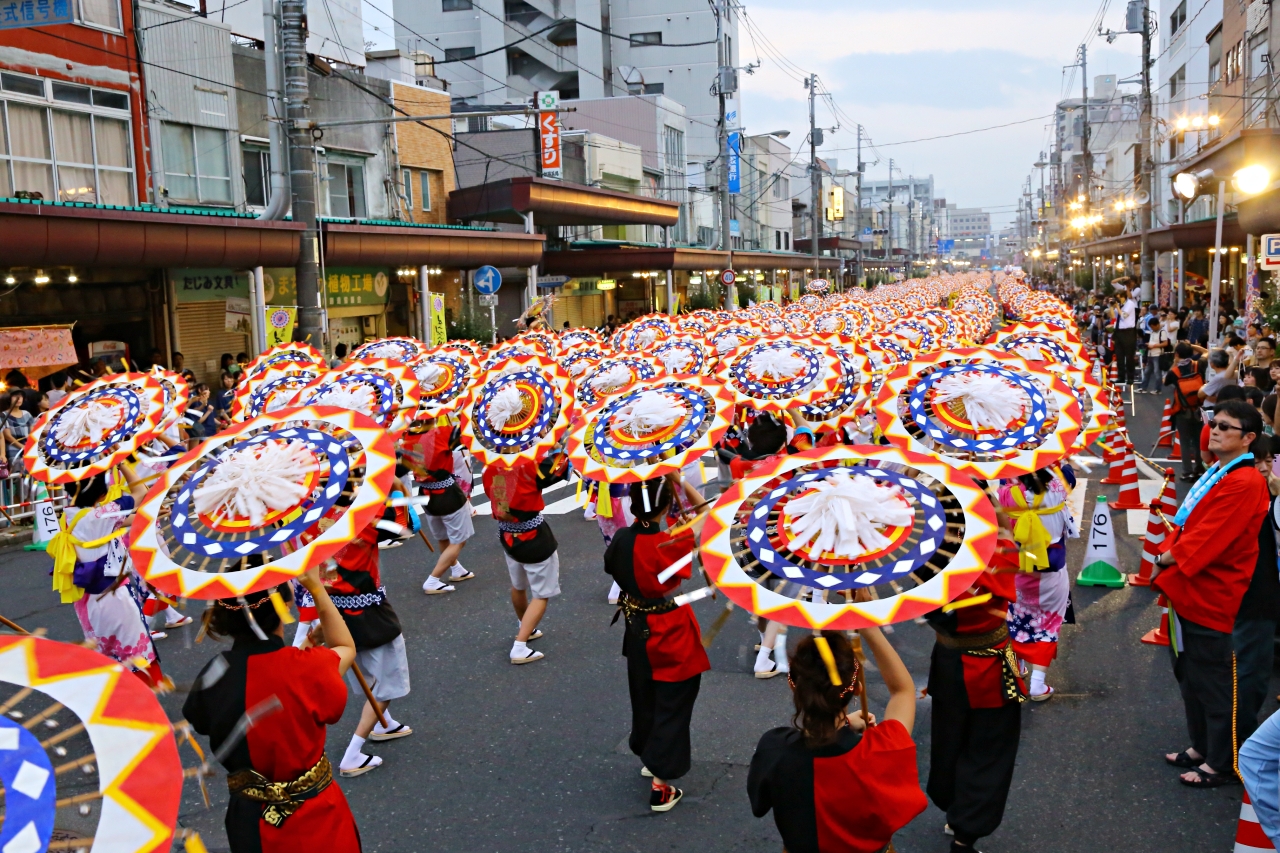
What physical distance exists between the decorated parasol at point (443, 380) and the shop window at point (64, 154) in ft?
37.5

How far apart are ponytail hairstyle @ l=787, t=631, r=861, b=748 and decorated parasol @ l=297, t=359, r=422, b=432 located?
5191 millimetres

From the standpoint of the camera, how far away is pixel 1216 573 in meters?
5.10

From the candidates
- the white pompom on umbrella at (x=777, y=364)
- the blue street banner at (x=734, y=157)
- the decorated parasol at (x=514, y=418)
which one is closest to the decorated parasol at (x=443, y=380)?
the decorated parasol at (x=514, y=418)

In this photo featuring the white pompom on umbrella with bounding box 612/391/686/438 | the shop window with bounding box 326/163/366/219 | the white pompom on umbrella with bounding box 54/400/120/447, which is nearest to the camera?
the white pompom on umbrella with bounding box 612/391/686/438

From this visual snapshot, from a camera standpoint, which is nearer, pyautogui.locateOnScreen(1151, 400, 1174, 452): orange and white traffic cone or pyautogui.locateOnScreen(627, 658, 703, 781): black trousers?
pyautogui.locateOnScreen(627, 658, 703, 781): black trousers

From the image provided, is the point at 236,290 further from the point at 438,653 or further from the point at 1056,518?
the point at 1056,518

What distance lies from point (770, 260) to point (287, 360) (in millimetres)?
42686

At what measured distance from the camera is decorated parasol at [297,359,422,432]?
7.88m

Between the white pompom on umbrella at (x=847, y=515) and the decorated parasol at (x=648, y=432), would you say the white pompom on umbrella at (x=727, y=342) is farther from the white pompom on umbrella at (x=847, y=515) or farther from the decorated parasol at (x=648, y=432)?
the white pompom on umbrella at (x=847, y=515)

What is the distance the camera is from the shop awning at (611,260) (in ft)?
115

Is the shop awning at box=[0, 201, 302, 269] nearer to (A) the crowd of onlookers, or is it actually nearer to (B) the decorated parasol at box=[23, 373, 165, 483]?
(A) the crowd of onlookers

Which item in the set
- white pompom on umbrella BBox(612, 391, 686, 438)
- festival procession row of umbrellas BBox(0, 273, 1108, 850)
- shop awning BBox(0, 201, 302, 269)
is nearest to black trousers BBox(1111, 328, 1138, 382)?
festival procession row of umbrellas BBox(0, 273, 1108, 850)

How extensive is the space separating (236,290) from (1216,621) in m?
19.5

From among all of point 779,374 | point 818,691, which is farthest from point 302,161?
point 818,691
